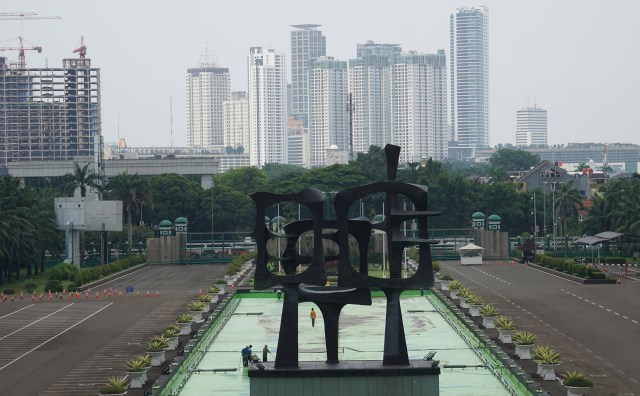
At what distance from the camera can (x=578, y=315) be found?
78812 millimetres

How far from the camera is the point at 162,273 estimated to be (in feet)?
399

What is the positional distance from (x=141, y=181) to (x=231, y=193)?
25674mm

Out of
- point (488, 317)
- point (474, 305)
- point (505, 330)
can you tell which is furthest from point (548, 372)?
point (474, 305)

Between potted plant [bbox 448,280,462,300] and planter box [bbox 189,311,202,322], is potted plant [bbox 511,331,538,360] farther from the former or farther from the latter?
potted plant [bbox 448,280,462,300]

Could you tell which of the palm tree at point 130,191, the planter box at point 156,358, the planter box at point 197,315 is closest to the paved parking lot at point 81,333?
the planter box at point 156,358

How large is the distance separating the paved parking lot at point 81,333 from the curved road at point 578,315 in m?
21.5

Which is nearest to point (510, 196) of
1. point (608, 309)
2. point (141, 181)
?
point (141, 181)

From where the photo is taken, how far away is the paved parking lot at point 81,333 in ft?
188

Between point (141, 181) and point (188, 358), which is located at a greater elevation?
point (141, 181)

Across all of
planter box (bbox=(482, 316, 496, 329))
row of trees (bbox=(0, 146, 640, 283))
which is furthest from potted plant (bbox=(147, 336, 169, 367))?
row of trees (bbox=(0, 146, 640, 283))

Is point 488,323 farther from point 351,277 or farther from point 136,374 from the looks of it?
point 351,277

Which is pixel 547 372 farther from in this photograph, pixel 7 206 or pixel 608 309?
pixel 7 206

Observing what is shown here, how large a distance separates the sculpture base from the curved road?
30.5 ft

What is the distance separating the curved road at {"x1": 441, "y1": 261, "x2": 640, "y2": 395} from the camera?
57469 millimetres
